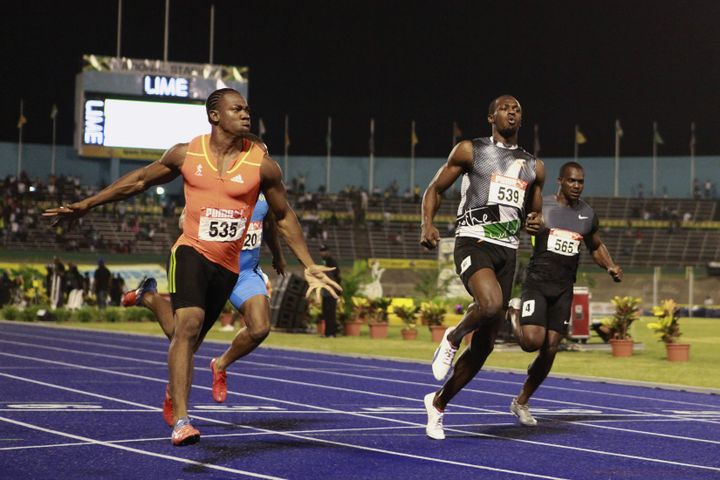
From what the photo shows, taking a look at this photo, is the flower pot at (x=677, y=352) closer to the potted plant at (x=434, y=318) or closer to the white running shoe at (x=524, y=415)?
the potted plant at (x=434, y=318)

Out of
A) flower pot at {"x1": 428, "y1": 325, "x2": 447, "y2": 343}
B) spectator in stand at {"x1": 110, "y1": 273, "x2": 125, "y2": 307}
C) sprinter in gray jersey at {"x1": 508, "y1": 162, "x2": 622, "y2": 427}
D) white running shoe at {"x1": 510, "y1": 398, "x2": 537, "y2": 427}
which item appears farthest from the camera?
spectator in stand at {"x1": 110, "y1": 273, "x2": 125, "y2": 307}

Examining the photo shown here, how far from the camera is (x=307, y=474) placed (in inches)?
262

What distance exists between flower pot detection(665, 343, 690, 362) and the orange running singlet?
13.1 meters

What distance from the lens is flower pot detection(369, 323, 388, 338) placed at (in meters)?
26.2

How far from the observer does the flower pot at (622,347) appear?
801 inches

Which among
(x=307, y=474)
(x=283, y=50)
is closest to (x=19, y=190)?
(x=283, y=50)

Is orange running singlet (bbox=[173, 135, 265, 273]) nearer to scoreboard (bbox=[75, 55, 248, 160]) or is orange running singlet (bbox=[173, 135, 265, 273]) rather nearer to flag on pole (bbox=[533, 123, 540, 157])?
scoreboard (bbox=[75, 55, 248, 160])

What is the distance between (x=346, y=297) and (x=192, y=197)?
1952cm

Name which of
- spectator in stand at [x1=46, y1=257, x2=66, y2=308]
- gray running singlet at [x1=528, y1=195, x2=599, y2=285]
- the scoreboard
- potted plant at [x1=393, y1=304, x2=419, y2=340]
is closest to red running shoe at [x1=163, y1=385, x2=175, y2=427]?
gray running singlet at [x1=528, y1=195, x2=599, y2=285]

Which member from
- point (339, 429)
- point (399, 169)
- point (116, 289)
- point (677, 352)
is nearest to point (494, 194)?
point (339, 429)

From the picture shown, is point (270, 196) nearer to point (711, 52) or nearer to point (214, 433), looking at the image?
point (214, 433)

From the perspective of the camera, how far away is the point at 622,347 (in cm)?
2036

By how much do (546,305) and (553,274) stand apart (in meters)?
0.27

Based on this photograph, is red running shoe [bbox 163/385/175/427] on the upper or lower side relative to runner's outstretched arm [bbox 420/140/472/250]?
lower
